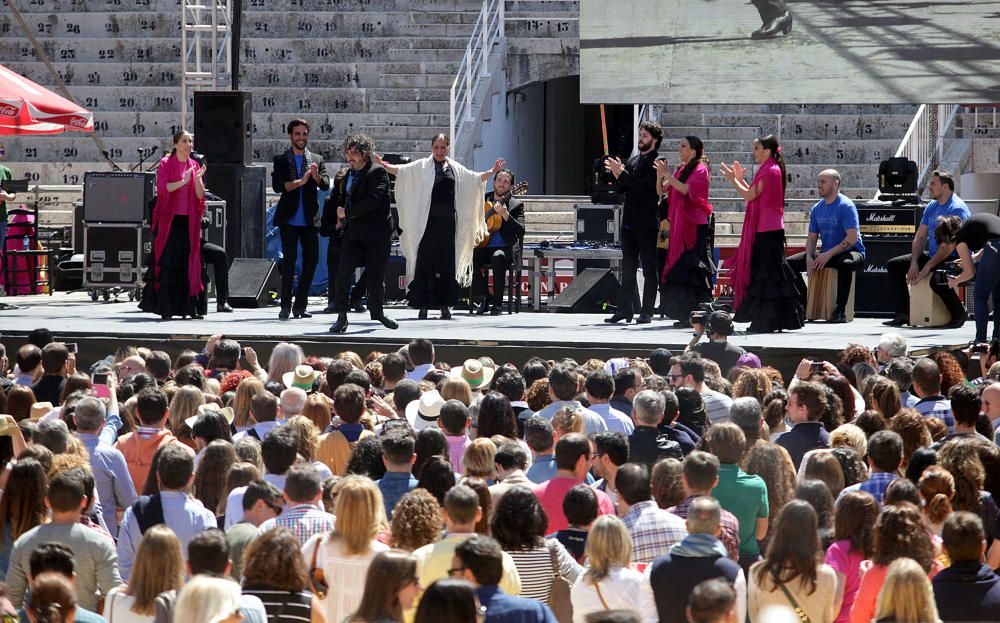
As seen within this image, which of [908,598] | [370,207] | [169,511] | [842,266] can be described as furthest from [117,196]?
[908,598]

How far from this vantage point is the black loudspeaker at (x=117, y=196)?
49.3ft

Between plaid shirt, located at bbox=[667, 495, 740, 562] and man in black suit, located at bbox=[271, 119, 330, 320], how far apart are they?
25.5 feet

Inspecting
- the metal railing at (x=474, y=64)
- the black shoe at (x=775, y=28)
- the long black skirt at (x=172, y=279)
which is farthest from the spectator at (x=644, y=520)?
the metal railing at (x=474, y=64)

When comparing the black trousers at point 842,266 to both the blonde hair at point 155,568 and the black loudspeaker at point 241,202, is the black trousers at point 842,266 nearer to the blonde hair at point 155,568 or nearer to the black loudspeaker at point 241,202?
the black loudspeaker at point 241,202

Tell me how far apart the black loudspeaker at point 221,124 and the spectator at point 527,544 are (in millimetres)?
11424

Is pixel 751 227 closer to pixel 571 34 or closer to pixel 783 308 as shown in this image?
pixel 783 308

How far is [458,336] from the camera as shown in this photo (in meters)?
11.2

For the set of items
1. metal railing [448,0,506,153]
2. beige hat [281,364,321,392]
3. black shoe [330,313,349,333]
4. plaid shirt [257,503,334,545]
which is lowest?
black shoe [330,313,349,333]

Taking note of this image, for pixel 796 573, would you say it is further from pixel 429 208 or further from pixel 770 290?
pixel 429 208

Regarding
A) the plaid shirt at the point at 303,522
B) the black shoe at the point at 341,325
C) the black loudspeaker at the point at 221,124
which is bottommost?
the black shoe at the point at 341,325

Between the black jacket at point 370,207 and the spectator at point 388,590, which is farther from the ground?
the black jacket at point 370,207

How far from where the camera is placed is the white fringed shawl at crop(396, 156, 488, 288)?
13.1m

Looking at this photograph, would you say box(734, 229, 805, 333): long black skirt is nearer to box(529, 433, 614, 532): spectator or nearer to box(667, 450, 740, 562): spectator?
box(529, 433, 614, 532): spectator

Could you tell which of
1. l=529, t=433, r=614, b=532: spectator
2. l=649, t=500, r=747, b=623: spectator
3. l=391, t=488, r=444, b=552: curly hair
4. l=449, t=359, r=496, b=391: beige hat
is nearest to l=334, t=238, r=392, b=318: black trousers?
l=449, t=359, r=496, b=391: beige hat
